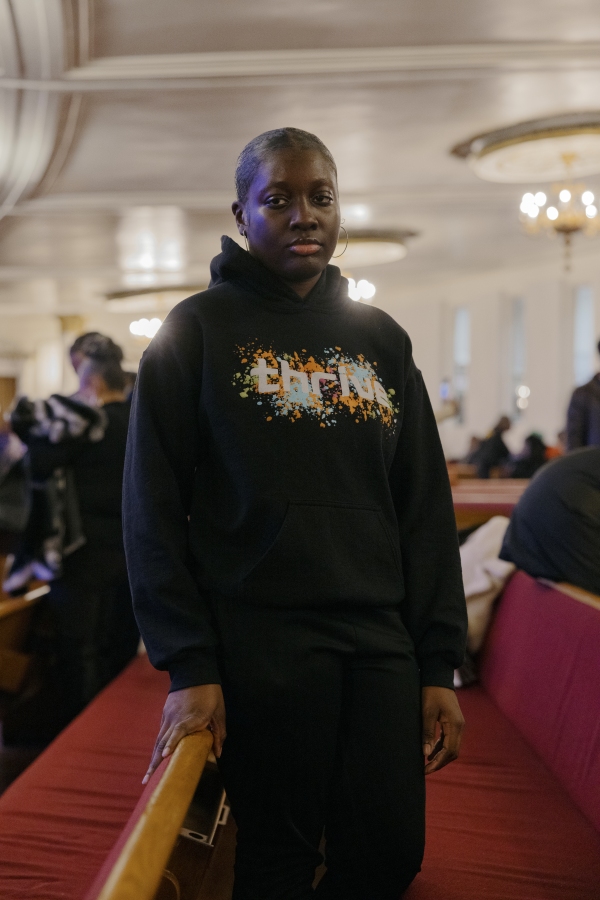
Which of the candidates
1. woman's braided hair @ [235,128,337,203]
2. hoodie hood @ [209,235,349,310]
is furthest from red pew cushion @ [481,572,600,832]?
woman's braided hair @ [235,128,337,203]

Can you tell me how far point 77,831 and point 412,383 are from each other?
128 centimetres

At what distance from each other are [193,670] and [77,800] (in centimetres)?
116

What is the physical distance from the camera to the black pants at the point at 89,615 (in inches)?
139

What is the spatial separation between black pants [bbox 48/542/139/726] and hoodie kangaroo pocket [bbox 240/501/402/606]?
2.26 m

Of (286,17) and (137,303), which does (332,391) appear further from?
(137,303)

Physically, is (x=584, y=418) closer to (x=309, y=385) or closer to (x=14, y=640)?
(x=14, y=640)

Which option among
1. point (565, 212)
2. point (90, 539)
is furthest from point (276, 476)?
point (565, 212)

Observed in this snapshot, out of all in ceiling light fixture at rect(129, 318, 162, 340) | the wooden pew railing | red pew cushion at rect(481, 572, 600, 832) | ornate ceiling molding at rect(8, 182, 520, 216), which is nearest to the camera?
the wooden pew railing

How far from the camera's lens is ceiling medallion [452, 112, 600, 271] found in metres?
7.18

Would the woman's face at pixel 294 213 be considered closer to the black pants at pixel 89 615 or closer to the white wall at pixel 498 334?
the black pants at pixel 89 615

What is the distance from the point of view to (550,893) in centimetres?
177

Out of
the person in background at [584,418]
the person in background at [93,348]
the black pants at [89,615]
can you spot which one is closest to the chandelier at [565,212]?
the person in background at [584,418]

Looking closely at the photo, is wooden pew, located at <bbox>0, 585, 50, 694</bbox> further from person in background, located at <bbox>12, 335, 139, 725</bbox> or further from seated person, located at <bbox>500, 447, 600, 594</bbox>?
seated person, located at <bbox>500, 447, 600, 594</bbox>

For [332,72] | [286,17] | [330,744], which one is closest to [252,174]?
[330,744]
